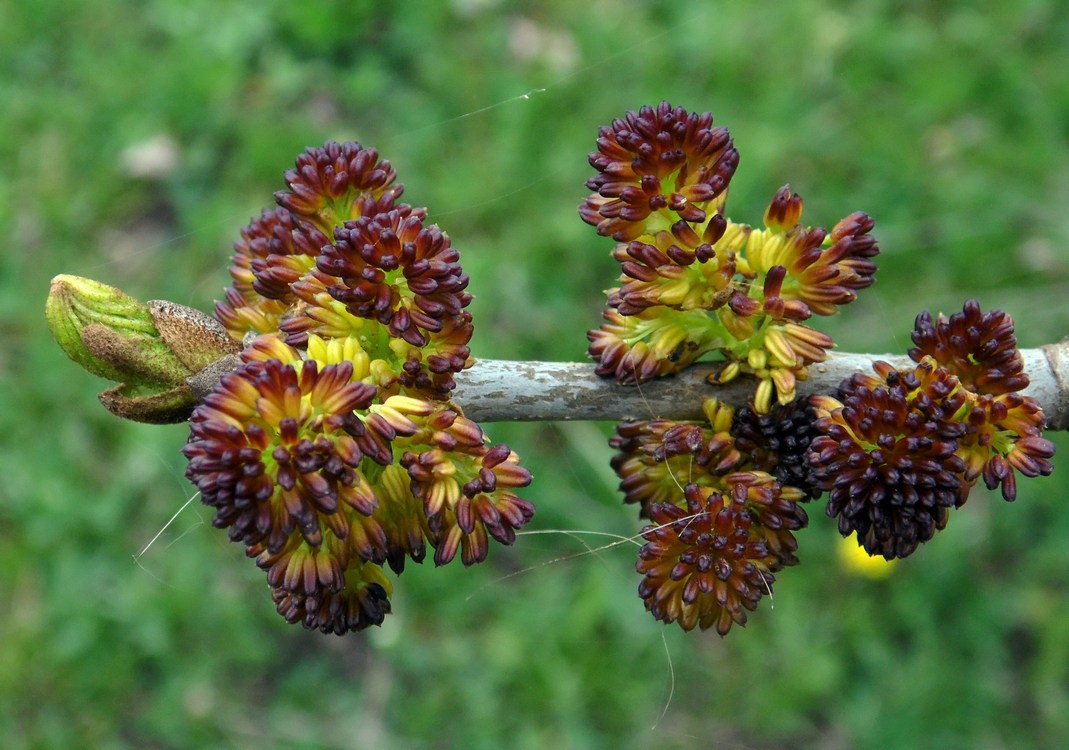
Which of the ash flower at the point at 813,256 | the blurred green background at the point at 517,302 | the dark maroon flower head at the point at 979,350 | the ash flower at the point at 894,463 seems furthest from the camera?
the blurred green background at the point at 517,302

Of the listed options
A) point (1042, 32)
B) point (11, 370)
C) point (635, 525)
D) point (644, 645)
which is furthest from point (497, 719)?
point (1042, 32)

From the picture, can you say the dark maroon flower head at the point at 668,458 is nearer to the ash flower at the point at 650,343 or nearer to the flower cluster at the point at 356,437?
the ash flower at the point at 650,343

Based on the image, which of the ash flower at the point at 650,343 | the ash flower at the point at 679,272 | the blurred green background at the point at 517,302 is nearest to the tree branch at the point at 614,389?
the ash flower at the point at 650,343

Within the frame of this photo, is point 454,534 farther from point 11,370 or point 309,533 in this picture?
point 11,370

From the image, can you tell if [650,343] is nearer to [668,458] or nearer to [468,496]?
[668,458]

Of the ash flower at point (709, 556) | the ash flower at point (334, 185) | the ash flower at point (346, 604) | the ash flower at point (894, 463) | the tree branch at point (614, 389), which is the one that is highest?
the ash flower at point (334, 185)

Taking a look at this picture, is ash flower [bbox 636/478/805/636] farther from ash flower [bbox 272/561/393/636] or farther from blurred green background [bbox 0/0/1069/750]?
blurred green background [bbox 0/0/1069/750]
